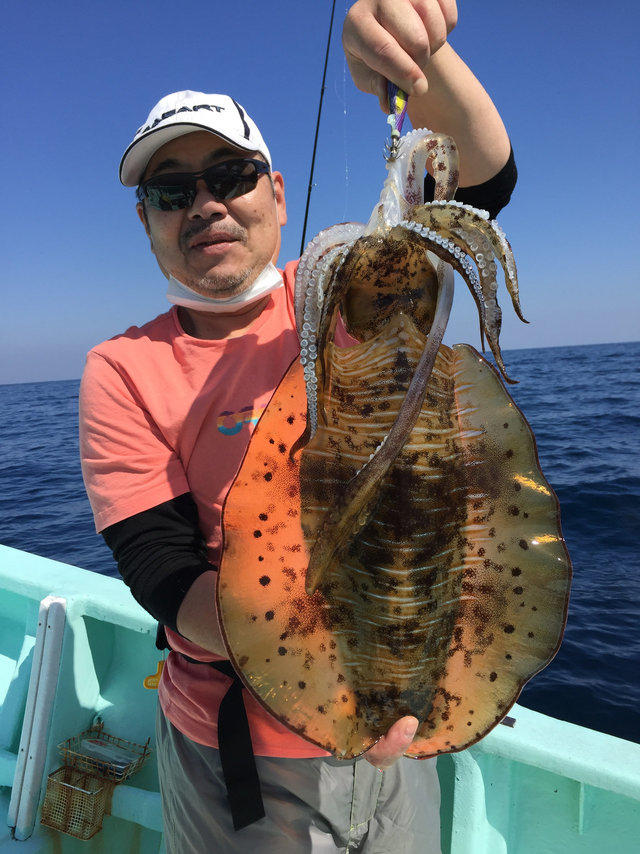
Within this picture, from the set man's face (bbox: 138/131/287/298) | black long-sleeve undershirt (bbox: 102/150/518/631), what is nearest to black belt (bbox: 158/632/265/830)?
black long-sleeve undershirt (bbox: 102/150/518/631)

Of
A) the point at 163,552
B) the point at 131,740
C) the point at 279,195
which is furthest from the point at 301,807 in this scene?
the point at 279,195

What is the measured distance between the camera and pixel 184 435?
2191 millimetres

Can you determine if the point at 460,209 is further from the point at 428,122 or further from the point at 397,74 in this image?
the point at 428,122

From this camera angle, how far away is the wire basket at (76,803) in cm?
355

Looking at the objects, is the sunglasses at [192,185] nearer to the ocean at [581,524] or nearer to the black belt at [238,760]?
the black belt at [238,760]

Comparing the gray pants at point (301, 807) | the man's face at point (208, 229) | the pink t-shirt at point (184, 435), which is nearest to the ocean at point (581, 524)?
the gray pants at point (301, 807)

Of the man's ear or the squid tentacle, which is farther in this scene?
the man's ear

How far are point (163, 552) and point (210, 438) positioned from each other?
1.49ft

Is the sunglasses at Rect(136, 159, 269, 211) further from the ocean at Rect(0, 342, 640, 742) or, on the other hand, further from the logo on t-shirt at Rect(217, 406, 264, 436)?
the ocean at Rect(0, 342, 640, 742)

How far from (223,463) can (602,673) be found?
20.3ft

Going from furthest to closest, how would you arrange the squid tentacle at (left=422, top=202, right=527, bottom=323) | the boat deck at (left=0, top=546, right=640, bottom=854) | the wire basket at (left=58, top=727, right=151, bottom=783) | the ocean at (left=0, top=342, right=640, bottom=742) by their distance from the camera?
→ 1. the ocean at (left=0, top=342, right=640, bottom=742)
2. the wire basket at (left=58, top=727, right=151, bottom=783)
3. the boat deck at (left=0, top=546, right=640, bottom=854)
4. the squid tentacle at (left=422, top=202, right=527, bottom=323)

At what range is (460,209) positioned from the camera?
1260mm

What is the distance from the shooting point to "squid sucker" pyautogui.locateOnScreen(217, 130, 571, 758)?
140cm

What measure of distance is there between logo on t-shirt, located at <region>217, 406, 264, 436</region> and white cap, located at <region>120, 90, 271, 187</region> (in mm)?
1037
